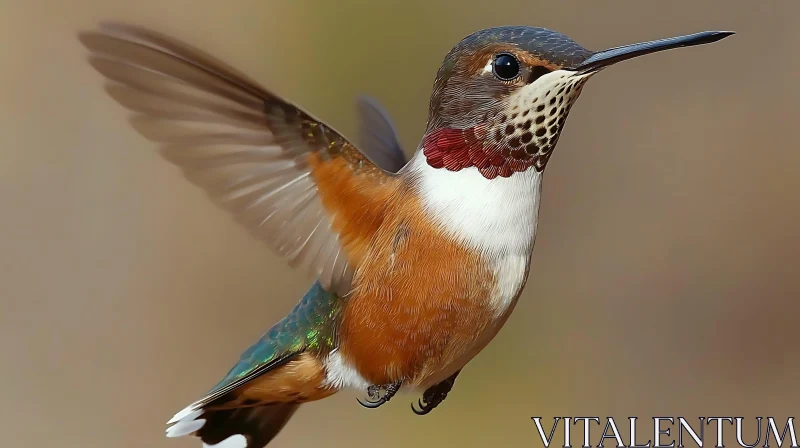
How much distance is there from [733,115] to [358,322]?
1627 millimetres

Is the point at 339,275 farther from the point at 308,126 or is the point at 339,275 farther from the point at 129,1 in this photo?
the point at 129,1

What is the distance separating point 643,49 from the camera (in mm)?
758

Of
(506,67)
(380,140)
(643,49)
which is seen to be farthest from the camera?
(380,140)

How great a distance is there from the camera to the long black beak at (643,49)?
727mm

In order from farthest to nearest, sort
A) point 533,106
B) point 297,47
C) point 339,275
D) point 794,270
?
1. point 297,47
2. point 794,270
3. point 339,275
4. point 533,106

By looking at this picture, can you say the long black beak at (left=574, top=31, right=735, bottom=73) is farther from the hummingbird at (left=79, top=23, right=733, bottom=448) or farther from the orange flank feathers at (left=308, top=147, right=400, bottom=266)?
the orange flank feathers at (left=308, top=147, right=400, bottom=266)

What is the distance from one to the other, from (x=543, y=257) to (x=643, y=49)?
156 cm

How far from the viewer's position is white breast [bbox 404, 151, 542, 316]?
901 mm

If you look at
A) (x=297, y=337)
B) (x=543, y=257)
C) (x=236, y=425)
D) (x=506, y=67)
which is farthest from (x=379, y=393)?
(x=543, y=257)

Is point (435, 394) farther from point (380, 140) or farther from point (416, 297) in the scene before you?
point (380, 140)

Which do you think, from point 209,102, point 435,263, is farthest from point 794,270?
point 209,102

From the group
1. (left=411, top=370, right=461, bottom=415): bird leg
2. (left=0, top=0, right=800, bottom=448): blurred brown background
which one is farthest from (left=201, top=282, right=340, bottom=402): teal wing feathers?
(left=0, top=0, right=800, bottom=448): blurred brown background

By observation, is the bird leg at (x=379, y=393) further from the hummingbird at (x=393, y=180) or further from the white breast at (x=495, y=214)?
the white breast at (x=495, y=214)

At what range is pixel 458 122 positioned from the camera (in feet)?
3.02
